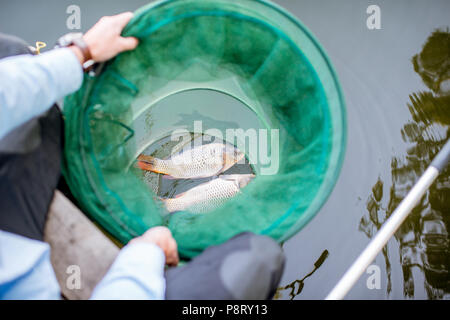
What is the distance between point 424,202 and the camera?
93cm

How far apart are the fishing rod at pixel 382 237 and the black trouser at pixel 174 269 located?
131 mm

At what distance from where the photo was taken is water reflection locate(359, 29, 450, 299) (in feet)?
3.00

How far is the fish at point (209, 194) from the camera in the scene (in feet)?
2.84

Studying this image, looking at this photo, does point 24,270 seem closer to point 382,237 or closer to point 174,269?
point 174,269

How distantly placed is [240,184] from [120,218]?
375mm

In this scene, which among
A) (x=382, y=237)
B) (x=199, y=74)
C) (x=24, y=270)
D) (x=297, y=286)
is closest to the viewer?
(x=24, y=270)

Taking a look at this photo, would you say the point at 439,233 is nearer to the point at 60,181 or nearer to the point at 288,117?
the point at 288,117

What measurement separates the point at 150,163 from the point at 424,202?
2.72 ft

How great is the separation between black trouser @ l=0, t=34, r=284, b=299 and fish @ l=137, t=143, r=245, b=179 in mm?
417

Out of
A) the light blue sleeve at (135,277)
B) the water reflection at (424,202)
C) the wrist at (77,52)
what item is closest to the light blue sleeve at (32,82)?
the wrist at (77,52)

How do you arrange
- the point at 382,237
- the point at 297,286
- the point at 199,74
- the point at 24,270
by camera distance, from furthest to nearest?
the point at 297,286, the point at 199,74, the point at 382,237, the point at 24,270

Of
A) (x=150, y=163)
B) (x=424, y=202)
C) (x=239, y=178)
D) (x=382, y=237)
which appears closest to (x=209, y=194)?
(x=239, y=178)

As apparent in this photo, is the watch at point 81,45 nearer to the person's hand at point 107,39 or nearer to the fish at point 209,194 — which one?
the person's hand at point 107,39

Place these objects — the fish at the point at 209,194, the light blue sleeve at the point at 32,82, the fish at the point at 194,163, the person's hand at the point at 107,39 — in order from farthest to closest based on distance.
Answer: the fish at the point at 194,163 < the fish at the point at 209,194 < the person's hand at the point at 107,39 < the light blue sleeve at the point at 32,82
